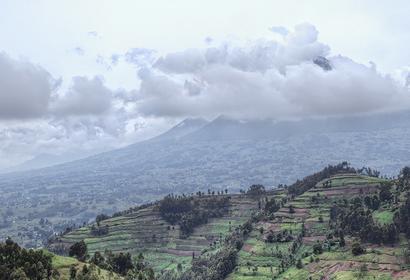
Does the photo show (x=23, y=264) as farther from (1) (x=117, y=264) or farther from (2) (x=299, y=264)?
(2) (x=299, y=264)

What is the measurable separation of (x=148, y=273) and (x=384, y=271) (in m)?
Result: 66.7

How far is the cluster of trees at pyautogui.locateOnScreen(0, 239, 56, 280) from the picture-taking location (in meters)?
107

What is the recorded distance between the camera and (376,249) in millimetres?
169625

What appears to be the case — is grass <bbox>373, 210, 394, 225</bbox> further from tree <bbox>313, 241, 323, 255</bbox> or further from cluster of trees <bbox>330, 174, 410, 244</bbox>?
tree <bbox>313, 241, 323, 255</bbox>

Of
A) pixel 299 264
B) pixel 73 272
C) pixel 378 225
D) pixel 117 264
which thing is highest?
pixel 378 225

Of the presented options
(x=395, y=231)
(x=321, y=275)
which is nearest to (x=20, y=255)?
(x=321, y=275)

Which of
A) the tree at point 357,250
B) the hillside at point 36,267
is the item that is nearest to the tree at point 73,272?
the hillside at point 36,267

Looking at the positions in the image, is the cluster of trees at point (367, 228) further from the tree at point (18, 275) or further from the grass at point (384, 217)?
the tree at point (18, 275)

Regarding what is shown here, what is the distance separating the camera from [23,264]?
111375 millimetres

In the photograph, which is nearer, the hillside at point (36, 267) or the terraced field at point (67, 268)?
the hillside at point (36, 267)

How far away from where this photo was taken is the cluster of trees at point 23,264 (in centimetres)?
10675

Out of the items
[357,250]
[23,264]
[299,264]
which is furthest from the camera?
[299,264]

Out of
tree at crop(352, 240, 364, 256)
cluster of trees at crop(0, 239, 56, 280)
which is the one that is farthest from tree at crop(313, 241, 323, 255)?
cluster of trees at crop(0, 239, 56, 280)

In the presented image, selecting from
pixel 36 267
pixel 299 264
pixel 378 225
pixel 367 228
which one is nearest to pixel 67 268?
pixel 36 267
